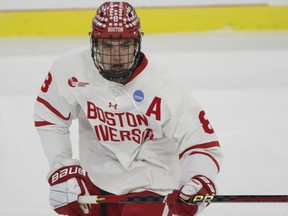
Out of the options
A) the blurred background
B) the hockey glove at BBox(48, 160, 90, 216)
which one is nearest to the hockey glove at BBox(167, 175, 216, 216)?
the hockey glove at BBox(48, 160, 90, 216)

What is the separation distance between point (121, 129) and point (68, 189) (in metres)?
0.29

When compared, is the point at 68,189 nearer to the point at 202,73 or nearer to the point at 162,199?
the point at 162,199

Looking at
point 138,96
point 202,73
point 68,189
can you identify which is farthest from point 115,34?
point 202,73

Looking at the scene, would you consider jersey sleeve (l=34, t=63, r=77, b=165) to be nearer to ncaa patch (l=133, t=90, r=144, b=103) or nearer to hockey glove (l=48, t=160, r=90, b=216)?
hockey glove (l=48, t=160, r=90, b=216)

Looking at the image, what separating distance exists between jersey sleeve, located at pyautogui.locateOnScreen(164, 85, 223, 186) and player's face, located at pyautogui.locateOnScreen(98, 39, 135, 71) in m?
0.20

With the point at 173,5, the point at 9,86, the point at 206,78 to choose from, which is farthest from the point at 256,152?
the point at 173,5

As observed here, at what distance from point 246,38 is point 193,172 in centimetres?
322

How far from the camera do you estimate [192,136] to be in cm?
244

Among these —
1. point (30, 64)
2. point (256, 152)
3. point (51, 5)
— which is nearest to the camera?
point (256, 152)

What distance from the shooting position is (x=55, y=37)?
552cm

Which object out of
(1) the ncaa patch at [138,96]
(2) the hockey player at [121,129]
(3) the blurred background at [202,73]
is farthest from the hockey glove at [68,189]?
(3) the blurred background at [202,73]

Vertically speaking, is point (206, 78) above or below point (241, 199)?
below

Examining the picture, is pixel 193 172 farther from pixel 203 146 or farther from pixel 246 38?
pixel 246 38

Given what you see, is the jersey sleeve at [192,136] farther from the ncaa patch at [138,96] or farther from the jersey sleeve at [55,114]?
the jersey sleeve at [55,114]
